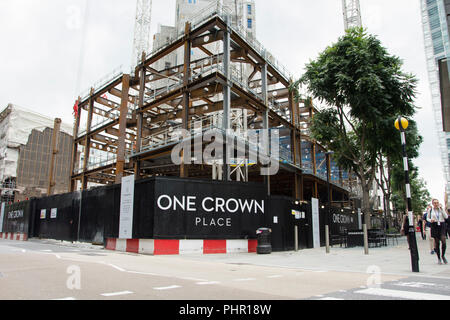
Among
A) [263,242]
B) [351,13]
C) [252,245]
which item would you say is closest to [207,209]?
[263,242]

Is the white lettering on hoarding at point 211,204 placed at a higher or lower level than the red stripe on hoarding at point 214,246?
higher

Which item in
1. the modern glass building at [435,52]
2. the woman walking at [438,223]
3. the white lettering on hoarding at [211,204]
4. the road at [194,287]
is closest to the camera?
the road at [194,287]

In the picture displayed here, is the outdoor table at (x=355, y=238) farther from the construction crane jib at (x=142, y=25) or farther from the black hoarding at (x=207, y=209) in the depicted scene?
the construction crane jib at (x=142, y=25)

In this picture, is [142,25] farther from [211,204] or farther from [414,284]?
Result: [414,284]

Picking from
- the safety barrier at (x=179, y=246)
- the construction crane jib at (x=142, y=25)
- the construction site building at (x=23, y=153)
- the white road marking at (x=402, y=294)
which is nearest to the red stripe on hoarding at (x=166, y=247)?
the safety barrier at (x=179, y=246)

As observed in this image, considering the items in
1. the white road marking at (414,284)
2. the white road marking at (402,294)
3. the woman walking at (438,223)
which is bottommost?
the white road marking at (414,284)

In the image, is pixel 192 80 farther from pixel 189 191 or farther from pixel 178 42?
pixel 189 191

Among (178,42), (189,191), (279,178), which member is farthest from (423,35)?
(189,191)

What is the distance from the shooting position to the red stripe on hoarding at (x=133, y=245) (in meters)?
17.3

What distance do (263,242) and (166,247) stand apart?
515cm

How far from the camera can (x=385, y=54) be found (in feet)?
79.0

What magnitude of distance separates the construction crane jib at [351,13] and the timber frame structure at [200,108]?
44.5 m

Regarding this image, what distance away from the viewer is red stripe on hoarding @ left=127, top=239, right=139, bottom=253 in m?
17.3

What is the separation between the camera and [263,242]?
57.5ft
